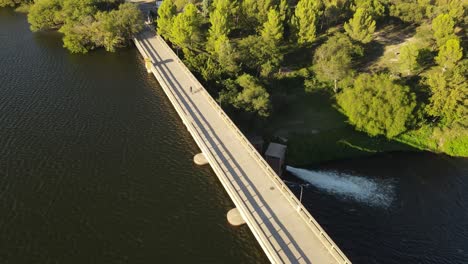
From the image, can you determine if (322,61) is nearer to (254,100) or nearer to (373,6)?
(254,100)

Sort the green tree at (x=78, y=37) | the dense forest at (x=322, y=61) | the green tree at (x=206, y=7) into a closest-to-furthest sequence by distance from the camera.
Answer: the dense forest at (x=322, y=61), the green tree at (x=78, y=37), the green tree at (x=206, y=7)

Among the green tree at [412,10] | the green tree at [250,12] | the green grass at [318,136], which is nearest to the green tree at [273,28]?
the green tree at [250,12]

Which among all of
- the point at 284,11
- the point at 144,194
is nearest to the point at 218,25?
the point at 284,11

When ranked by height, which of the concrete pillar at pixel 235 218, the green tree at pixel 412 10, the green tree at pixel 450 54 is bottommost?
the concrete pillar at pixel 235 218

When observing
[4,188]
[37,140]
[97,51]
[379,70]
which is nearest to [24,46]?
[97,51]

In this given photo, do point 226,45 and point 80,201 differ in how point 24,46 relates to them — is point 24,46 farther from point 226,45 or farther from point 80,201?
point 80,201

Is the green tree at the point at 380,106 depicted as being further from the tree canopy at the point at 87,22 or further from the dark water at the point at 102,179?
the tree canopy at the point at 87,22

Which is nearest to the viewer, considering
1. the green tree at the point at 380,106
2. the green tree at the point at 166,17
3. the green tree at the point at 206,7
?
the green tree at the point at 380,106
